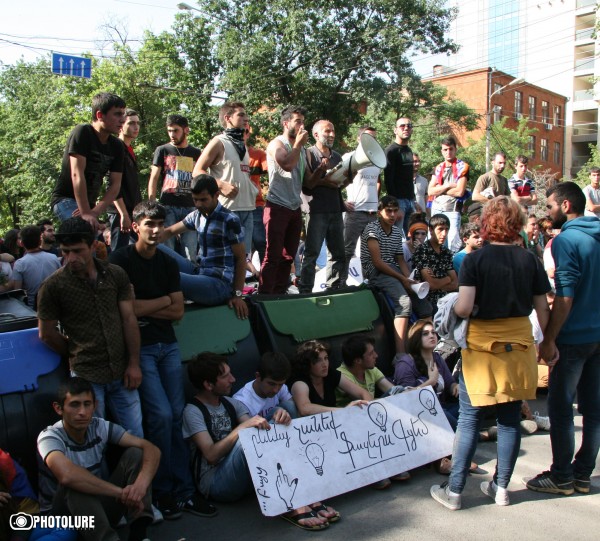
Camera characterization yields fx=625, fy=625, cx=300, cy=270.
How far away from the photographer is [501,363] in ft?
12.6

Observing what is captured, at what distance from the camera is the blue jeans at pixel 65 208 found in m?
4.84

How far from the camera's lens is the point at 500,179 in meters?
8.87

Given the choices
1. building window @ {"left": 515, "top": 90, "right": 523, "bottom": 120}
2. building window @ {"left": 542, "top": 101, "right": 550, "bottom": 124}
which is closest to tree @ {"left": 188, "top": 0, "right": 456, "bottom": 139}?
building window @ {"left": 515, "top": 90, "right": 523, "bottom": 120}

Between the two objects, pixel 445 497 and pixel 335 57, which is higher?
pixel 335 57

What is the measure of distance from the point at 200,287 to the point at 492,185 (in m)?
5.41

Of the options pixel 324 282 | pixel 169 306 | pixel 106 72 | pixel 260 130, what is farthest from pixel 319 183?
pixel 106 72

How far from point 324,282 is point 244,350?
2762mm

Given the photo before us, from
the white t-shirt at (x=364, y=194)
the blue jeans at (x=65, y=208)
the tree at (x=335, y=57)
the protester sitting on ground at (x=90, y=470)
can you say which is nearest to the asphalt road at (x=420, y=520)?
the protester sitting on ground at (x=90, y=470)

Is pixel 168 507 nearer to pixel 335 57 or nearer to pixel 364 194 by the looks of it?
pixel 364 194

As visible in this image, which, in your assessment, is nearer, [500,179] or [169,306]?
[169,306]

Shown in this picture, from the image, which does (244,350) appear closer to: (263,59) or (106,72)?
(263,59)

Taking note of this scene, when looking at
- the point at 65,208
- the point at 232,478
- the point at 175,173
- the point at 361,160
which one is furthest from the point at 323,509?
the point at 175,173

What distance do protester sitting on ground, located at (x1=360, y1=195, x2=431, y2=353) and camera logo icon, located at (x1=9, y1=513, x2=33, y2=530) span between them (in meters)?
3.66

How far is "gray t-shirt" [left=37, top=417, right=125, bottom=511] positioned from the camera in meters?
3.40
